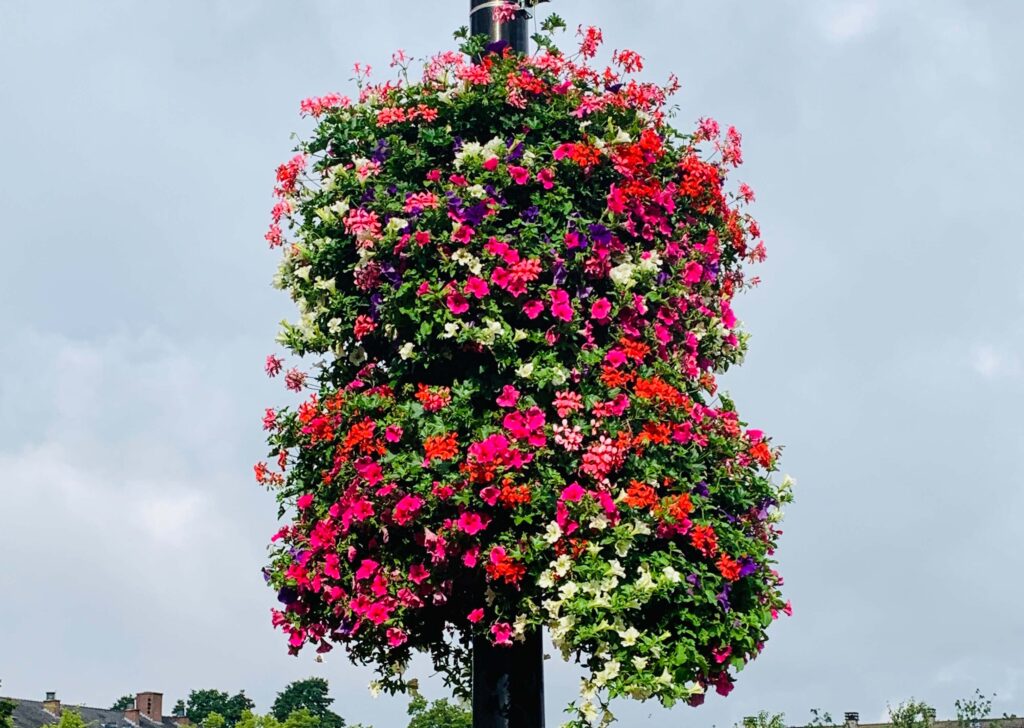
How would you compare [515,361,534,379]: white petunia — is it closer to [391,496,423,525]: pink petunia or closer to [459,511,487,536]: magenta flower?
[459,511,487,536]: magenta flower

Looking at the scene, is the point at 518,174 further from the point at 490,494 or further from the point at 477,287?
the point at 490,494

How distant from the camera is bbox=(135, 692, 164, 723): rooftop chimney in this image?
8056cm

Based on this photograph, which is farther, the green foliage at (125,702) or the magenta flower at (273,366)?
the green foliage at (125,702)

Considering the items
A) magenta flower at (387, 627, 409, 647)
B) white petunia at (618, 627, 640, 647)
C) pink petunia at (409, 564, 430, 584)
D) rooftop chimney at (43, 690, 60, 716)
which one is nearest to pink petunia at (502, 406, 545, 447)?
pink petunia at (409, 564, 430, 584)

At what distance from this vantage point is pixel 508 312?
36.2 ft

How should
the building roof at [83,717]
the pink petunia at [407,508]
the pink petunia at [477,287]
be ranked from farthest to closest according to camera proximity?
the building roof at [83,717], the pink petunia at [477,287], the pink petunia at [407,508]

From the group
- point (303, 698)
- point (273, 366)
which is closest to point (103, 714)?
point (303, 698)

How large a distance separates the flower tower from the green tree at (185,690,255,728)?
84385 millimetres

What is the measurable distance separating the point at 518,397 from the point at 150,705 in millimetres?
77296

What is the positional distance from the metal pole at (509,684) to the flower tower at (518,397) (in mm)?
20

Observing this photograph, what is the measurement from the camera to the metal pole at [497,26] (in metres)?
13.0

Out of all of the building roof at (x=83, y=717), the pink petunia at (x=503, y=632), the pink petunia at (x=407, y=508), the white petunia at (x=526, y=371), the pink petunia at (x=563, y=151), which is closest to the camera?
the pink petunia at (x=407, y=508)

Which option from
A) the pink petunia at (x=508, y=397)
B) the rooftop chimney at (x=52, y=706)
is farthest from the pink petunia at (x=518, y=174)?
the rooftop chimney at (x=52, y=706)

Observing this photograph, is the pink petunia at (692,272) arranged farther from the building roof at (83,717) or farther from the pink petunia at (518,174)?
the building roof at (83,717)
